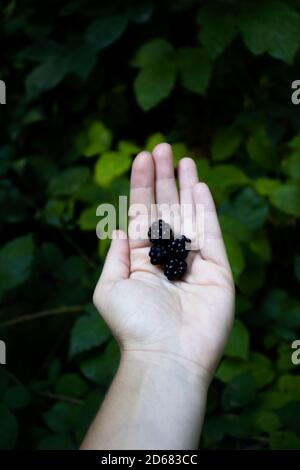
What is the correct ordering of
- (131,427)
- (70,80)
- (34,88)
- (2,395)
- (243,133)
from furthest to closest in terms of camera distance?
(70,80), (243,133), (34,88), (2,395), (131,427)

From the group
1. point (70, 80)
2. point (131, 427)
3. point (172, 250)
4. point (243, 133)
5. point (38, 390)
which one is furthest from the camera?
point (70, 80)

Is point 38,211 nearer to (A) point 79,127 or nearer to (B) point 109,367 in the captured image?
(A) point 79,127

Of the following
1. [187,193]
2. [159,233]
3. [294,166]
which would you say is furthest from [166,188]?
[294,166]

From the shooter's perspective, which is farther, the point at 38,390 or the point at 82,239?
the point at 82,239

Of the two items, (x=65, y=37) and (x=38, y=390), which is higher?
(x=65, y=37)

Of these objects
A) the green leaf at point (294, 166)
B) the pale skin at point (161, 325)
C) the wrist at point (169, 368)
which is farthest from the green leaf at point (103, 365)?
the green leaf at point (294, 166)

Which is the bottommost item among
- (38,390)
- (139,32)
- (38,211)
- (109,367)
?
(38,390)

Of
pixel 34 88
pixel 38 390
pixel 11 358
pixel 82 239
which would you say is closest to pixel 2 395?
pixel 38 390
